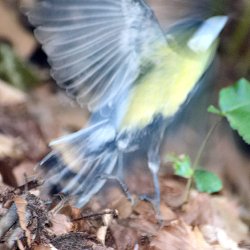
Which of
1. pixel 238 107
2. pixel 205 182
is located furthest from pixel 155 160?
pixel 238 107

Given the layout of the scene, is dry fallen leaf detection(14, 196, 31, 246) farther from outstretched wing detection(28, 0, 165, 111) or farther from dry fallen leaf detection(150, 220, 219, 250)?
outstretched wing detection(28, 0, 165, 111)

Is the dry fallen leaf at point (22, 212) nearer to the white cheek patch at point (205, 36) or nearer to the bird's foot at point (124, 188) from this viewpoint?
the bird's foot at point (124, 188)

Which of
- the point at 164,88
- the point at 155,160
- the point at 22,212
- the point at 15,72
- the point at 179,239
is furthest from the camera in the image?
the point at 15,72

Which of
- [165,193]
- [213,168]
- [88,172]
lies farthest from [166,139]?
[88,172]

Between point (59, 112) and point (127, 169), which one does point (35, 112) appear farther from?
point (127, 169)

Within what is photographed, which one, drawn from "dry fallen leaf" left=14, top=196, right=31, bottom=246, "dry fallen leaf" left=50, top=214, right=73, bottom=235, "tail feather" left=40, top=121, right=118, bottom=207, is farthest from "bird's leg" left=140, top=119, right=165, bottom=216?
"dry fallen leaf" left=14, top=196, right=31, bottom=246

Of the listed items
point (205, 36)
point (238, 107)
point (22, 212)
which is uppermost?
point (22, 212)

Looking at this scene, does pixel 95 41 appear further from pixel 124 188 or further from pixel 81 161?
pixel 124 188
